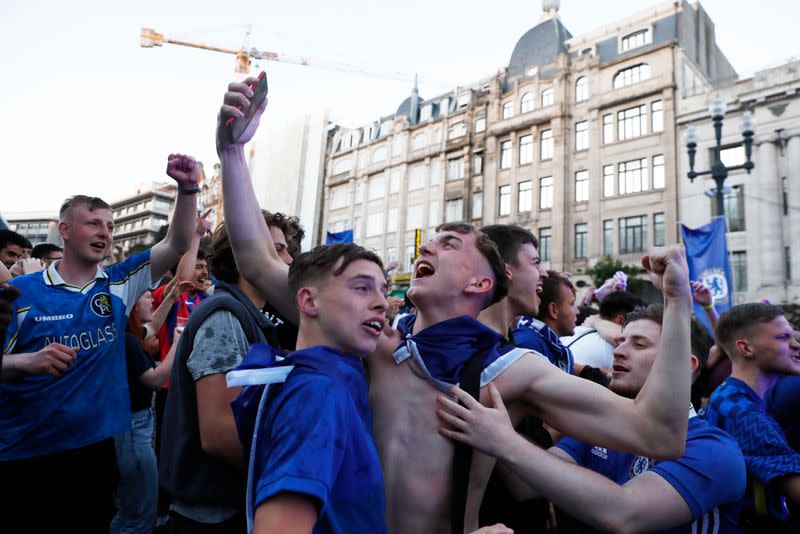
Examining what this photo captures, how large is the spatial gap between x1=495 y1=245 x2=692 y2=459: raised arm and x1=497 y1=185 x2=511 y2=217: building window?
105ft

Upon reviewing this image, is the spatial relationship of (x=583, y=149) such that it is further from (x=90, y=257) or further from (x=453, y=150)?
(x=90, y=257)

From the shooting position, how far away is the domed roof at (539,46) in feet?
112

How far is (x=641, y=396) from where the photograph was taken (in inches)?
72.7

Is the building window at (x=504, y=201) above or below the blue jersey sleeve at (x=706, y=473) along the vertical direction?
above

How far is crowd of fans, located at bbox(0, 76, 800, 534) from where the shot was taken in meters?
1.60

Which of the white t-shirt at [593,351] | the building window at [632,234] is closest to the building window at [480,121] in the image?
the building window at [632,234]

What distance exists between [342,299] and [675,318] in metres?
1.18

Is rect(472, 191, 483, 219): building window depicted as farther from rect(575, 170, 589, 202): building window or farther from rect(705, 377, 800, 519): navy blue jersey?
rect(705, 377, 800, 519): navy blue jersey

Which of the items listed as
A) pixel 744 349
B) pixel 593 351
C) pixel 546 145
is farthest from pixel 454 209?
pixel 744 349

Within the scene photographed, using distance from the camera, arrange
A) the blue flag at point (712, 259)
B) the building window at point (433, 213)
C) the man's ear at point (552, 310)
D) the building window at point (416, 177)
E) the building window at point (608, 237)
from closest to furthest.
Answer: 1. the man's ear at point (552, 310)
2. the blue flag at point (712, 259)
3. the building window at point (608, 237)
4. the building window at point (433, 213)
5. the building window at point (416, 177)

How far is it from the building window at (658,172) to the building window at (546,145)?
240 inches

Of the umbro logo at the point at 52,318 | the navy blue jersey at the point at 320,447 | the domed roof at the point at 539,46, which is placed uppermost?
the domed roof at the point at 539,46

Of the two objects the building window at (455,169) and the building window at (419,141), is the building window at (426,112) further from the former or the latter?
the building window at (455,169)

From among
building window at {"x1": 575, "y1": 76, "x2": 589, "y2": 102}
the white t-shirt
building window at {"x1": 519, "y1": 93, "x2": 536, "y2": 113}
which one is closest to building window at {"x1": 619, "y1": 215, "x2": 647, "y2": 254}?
building window at {"x1": 575, "y1": 76, "x2": 589, "y2": 102}
